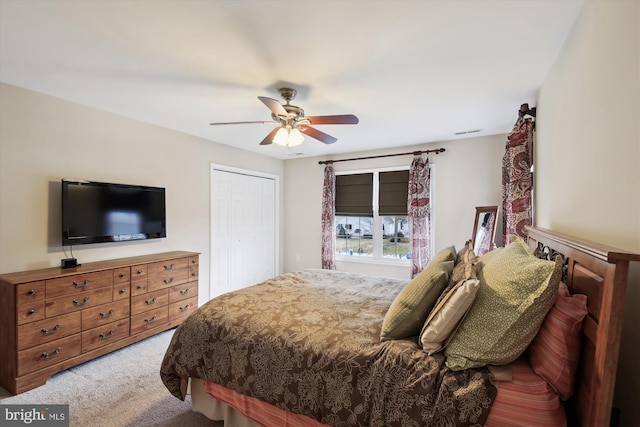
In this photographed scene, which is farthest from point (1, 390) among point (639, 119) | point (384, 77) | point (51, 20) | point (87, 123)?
point (639, 119)

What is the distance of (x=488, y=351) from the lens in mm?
1199

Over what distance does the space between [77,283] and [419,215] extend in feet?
13.8

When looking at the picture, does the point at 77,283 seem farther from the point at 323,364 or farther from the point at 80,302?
the point at 323,364

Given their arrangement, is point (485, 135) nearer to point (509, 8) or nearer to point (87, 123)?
point (509, 8)

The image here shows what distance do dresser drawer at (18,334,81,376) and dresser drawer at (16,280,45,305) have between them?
0.40 metres


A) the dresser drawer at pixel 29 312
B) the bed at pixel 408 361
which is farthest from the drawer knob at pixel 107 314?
the bed at pixel 408 361

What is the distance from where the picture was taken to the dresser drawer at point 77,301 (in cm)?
243

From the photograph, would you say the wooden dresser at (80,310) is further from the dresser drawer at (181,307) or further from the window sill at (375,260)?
the window sill at (375,260)

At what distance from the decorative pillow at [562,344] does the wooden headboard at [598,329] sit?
0.03 m

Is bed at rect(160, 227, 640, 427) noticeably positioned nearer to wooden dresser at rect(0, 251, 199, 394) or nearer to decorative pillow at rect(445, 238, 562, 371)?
decorative pillow at rect(445, 238, 562, 371)

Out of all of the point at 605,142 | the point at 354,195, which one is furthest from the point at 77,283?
the point at 354,195

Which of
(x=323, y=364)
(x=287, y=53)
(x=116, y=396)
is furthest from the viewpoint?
(x=116, y=396)

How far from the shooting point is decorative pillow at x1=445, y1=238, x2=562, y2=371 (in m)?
1.15

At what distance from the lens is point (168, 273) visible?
132 inches
